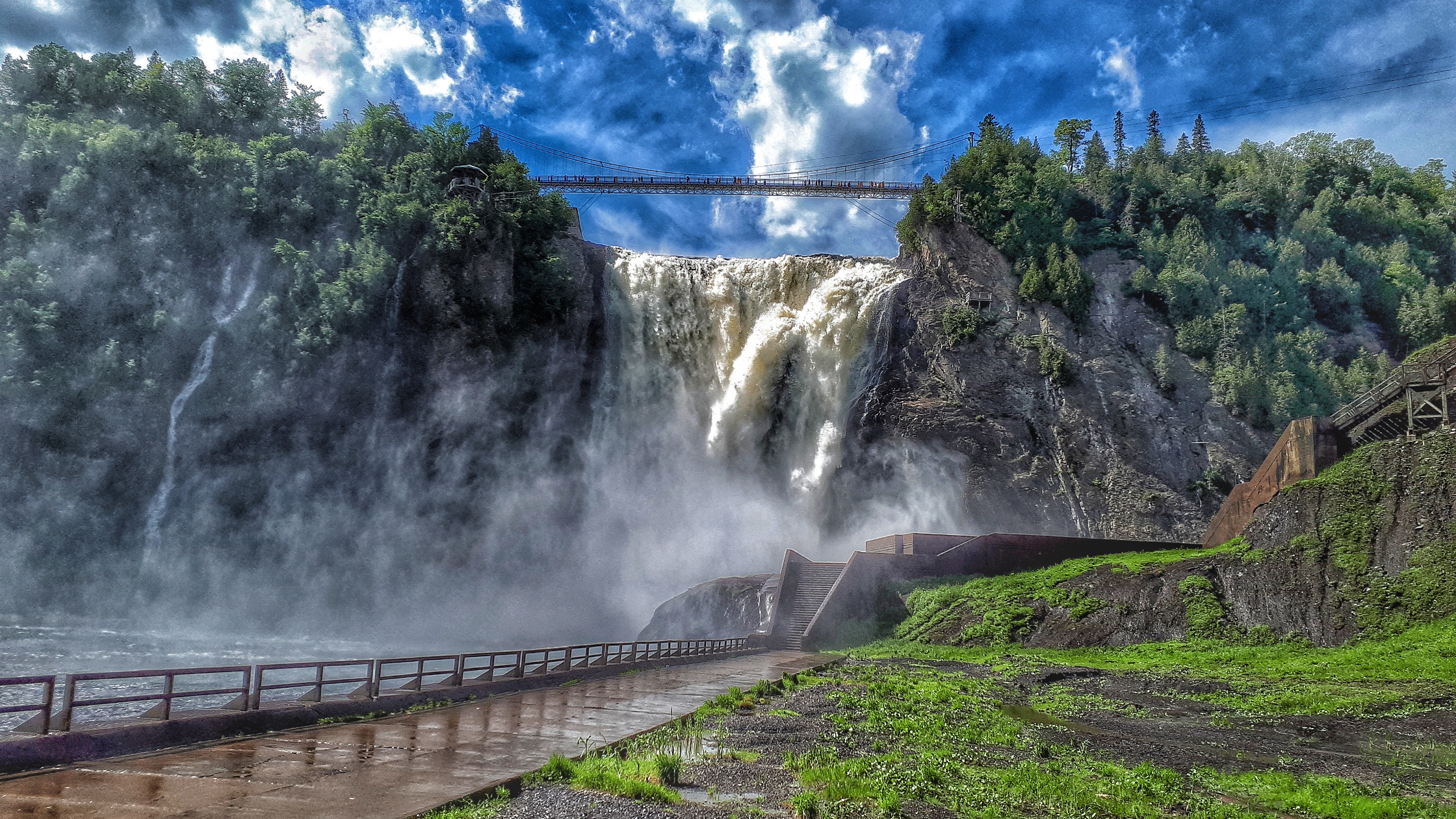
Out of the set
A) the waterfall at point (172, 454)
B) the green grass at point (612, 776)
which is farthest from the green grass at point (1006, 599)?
the waterfall at point (172, 454)

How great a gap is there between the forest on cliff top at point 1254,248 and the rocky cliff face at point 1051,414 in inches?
50.1

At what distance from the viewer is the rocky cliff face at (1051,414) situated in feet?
128

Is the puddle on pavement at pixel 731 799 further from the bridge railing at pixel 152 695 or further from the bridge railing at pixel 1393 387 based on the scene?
the bridge railing at pixel 1393 387

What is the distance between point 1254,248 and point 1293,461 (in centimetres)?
2943

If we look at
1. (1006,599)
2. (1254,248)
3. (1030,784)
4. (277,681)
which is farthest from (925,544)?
(1254,248)

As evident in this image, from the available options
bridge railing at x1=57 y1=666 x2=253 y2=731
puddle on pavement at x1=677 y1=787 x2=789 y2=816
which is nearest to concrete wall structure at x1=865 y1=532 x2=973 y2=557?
bridge railing at x1=57 y1=666 x2=253 y2=731

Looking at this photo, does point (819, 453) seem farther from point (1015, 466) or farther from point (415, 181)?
point (415, 181)

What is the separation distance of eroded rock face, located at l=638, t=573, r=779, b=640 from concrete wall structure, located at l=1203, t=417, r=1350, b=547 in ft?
57.2

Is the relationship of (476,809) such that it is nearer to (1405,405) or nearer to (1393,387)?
(1405,405)

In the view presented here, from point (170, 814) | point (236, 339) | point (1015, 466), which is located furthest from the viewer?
point (1015, 466)

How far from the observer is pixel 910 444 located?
141ft

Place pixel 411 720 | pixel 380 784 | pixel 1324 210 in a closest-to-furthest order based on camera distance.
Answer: pixel 380 784 → pixel 411 720 → pixel 1324 210

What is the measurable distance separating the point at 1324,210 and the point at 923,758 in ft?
189

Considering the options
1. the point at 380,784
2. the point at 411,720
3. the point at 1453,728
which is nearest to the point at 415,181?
the point at 411,720
